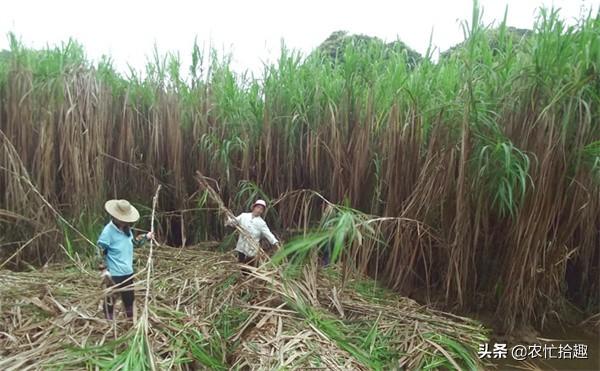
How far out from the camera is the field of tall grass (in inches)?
101

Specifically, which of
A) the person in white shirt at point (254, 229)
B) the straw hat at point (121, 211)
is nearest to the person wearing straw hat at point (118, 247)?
the straw hat at point (121, 211)

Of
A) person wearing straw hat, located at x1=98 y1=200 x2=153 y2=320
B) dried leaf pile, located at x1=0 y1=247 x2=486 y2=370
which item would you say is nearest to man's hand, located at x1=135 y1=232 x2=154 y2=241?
person wearing straw hat, located at x1=98 y1=200 x2=153 y2=320

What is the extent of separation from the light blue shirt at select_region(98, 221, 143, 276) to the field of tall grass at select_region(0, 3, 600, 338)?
0.80m

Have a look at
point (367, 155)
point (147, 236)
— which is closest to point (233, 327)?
point (147, 236)

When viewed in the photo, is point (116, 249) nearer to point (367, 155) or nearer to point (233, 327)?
point (233, 327)

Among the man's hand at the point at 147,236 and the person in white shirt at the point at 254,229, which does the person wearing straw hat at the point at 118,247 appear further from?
the person in white shirt at the point at 254,229

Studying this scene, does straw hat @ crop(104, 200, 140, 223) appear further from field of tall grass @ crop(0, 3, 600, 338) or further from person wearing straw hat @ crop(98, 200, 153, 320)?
field of tall grass @ crop(0, 3, 600, 338)

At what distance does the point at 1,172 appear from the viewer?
11.5 ft

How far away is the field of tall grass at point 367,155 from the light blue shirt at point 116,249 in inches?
31.6

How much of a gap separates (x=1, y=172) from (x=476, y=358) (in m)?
3.81

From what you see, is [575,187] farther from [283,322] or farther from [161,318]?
[161,318]

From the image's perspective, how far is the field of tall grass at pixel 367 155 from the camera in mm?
2572

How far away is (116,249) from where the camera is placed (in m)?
2.42

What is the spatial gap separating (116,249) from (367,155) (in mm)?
1842
